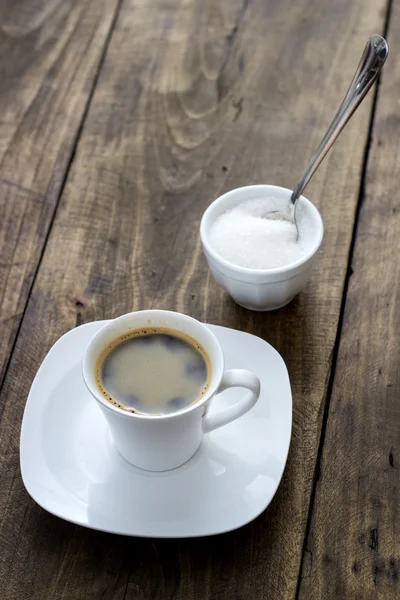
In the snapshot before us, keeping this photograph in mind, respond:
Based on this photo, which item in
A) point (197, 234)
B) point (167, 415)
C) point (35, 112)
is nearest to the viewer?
point (167, 415)

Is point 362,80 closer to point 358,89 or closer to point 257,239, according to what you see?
point 358,89

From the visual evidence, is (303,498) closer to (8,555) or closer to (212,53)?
(8,555)

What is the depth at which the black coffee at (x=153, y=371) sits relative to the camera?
0.84 metres

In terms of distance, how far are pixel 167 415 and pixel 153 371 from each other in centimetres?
10

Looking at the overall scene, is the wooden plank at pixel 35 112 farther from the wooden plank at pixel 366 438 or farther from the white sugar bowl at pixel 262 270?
the wooden plank at pixel 366 438

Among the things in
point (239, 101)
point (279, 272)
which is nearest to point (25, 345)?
point (279, 272)

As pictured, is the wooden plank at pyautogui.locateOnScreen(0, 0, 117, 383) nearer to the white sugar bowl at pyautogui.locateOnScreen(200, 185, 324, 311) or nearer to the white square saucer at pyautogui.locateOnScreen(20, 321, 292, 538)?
the white square saucer at pyautogui.locateOnScreen(20, 321, 292, 538)

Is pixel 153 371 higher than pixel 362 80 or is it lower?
lower

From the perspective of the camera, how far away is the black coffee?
0.84m

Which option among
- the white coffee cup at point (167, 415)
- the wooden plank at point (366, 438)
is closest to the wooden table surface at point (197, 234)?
the wooden plank at point (366, 438)

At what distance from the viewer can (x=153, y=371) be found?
2.86 feet

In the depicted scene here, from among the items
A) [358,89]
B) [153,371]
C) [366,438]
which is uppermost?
[358,89]

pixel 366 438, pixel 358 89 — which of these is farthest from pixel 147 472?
pixel 358 89

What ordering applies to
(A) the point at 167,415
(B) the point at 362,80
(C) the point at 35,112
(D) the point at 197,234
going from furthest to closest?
(C) the point at 35,112 → (D) the point at 197,234 → (B) the point at 362,80 → (A) the point at 167,415
